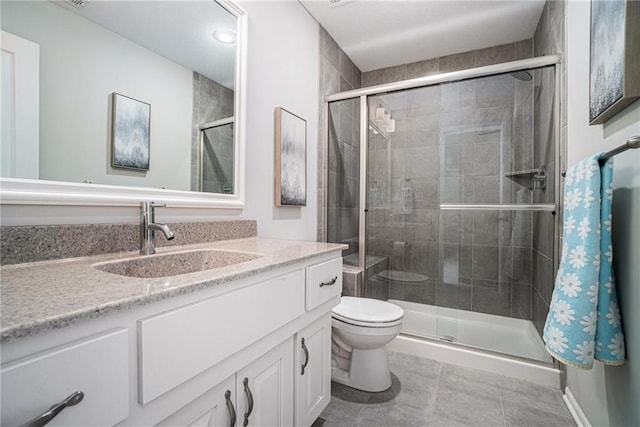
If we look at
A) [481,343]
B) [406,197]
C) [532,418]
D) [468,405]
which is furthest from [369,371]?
[406,197]

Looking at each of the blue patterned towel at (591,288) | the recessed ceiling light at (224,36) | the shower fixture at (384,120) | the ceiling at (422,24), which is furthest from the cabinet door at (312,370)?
the ceiling at (422,24)

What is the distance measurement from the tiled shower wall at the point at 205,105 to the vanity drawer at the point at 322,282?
2.18ft

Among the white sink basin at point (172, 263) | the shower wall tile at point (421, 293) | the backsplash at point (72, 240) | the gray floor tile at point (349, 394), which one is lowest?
the gray floor tile at point (349, 394)

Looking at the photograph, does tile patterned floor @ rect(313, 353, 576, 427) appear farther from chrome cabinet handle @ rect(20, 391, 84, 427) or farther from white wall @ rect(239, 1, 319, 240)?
chrome cabinet handle @ rect(20, 391, 84, 427)

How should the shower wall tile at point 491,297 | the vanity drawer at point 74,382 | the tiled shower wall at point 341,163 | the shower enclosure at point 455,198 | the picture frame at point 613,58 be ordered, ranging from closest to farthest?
the vanity drawer at point 74,382 → the picture frame at point 613,58 → the shower enclosure at point 455,198 → the shower wall tile at point 491,297 → the tiled shower wall at point 341,163

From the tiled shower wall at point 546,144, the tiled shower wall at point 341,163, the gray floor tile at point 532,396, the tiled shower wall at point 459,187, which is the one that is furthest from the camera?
the tiled shower wall at point 341,163

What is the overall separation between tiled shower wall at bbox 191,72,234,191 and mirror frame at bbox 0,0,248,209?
58 millimetres

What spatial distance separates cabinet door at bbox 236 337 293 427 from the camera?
832mm

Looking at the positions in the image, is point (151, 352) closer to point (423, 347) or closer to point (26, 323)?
point (26, 323)

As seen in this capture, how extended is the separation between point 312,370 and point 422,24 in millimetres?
2562

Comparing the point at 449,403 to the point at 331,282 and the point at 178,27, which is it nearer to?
the point at 331,282

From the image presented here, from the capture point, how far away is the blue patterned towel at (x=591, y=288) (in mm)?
968

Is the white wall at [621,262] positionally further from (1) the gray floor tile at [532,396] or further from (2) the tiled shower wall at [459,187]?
(2) the tiled shower wall at [459,187]

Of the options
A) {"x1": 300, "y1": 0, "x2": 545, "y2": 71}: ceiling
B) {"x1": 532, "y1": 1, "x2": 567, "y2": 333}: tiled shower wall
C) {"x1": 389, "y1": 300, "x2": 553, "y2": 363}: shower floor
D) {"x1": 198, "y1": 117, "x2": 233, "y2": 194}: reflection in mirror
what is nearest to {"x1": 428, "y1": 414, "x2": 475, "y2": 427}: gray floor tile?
{"x1": 389, "y1": 300, "x2": 553, "y2": 363}: shower floor
